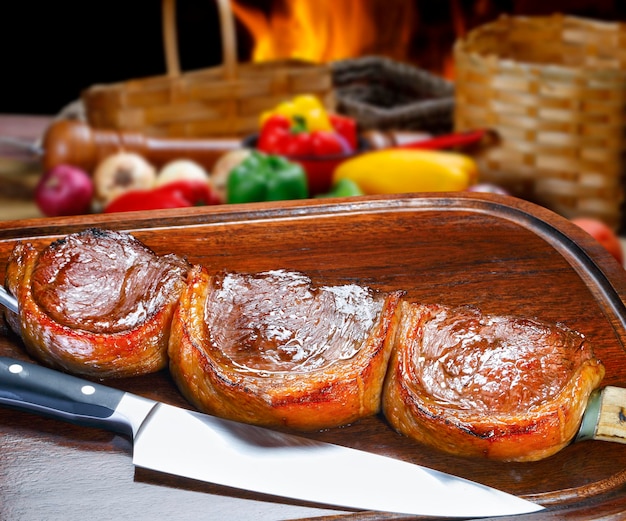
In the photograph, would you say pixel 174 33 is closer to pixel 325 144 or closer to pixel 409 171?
pixel 325 144

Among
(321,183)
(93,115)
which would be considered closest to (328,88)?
(321,183)

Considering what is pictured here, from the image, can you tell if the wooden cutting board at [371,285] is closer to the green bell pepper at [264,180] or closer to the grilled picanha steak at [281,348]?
the grilled picanha steak at [281,348]

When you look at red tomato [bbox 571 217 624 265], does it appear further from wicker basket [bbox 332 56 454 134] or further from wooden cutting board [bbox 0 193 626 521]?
wicker basket [bbox 332 56 454 134]

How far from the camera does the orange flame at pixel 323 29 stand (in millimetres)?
6949

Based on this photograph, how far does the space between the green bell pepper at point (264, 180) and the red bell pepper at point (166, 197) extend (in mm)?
150

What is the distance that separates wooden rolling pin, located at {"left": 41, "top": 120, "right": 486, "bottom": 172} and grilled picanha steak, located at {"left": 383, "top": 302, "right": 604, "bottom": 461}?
8.54 ft

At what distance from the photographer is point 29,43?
634cm

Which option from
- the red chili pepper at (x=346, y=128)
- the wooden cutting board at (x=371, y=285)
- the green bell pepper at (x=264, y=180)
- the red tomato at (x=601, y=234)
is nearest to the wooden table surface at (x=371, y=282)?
the wooden cutting board at (x=371, y=285)

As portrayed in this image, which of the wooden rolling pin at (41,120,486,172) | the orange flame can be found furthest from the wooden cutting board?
the orange flame

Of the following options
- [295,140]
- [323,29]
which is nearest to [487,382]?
[295,140]

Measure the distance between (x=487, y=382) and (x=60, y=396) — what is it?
0.87 metres

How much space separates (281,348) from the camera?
1.75 metres

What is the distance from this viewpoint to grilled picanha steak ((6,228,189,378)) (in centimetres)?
177

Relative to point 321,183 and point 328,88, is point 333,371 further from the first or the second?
point 328,88
